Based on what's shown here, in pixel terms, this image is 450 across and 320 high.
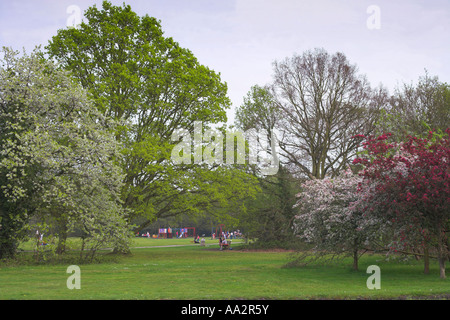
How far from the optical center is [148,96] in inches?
1171

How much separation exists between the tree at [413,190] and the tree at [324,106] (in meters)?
21.9

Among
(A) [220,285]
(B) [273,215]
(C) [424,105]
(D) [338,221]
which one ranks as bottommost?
(A) [220,285]

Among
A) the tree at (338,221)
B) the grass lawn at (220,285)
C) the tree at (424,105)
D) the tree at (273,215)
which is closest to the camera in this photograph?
the grass lawn at (220,285)

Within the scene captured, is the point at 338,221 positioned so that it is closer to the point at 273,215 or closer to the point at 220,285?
the point at 220,285

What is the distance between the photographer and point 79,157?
70.9 feet

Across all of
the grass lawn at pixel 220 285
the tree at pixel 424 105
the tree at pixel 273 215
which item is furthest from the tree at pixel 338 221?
the tree at pixel 273 215

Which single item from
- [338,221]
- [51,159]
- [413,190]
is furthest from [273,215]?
[413,190]

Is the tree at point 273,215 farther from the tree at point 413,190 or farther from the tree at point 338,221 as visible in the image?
the tree at point 413,190

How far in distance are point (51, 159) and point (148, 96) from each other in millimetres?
11167

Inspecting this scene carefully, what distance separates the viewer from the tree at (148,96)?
90.4 feet

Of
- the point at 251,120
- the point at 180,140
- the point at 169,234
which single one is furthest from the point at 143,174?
the point at 169,234

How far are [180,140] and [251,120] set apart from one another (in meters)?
11.0

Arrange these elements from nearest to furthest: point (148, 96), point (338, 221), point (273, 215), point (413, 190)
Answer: point (413, 190)
point (338, 221)
point (148, 96)
point (273, 215)

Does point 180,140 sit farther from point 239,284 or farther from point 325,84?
point 239,284
